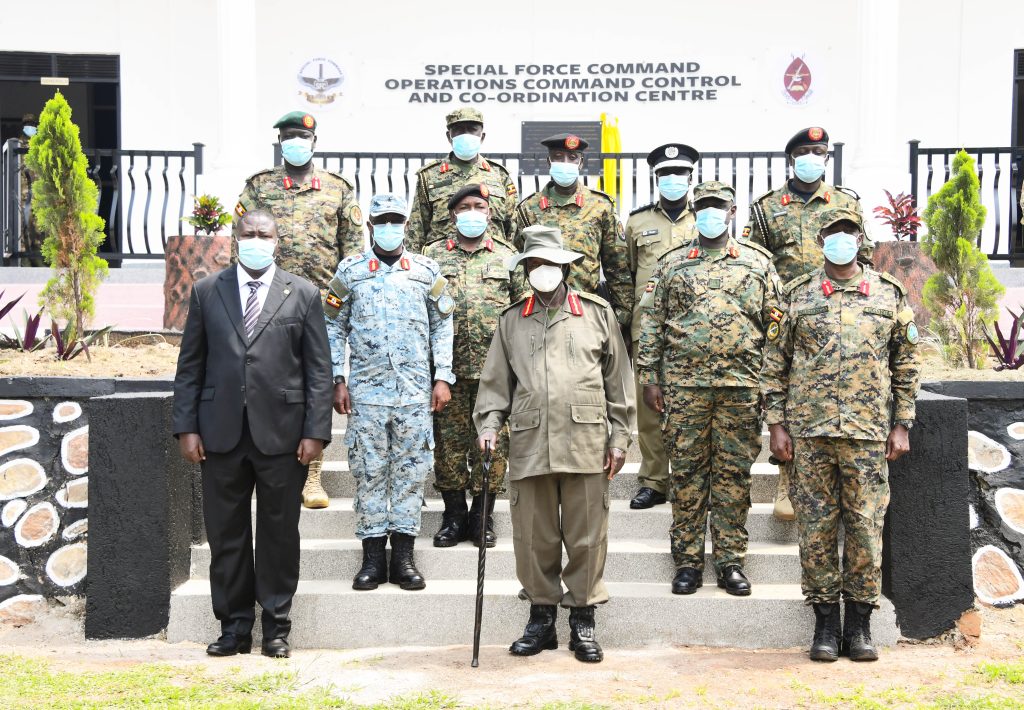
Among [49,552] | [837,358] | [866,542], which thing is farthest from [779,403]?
[49,552]

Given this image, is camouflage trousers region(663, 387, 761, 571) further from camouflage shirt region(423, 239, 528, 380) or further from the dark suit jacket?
the dark suit jacket

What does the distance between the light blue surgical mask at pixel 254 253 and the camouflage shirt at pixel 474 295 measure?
110cm

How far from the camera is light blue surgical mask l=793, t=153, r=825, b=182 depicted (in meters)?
6.25

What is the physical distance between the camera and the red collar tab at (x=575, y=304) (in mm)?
5363

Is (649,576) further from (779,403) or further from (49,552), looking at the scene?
(49,552)

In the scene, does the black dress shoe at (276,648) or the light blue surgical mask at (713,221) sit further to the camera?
the light blue surgical mask at (713,221)

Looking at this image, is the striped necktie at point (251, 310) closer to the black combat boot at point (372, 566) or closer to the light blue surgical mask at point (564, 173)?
the black combat boot at point (372, 566)

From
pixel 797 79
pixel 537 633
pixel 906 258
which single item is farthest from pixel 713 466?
pixel 797 79

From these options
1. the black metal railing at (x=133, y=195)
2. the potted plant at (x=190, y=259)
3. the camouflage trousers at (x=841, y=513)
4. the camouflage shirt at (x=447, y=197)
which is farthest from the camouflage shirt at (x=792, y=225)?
the black metal railing at (x=133, y=195)

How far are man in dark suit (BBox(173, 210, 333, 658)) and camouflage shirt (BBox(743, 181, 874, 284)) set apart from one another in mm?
2725

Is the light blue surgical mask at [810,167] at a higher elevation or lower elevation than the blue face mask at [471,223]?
higher

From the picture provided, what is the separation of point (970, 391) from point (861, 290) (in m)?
1.48

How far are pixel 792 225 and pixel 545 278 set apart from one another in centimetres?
179

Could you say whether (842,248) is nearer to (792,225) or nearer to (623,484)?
(792,225)
